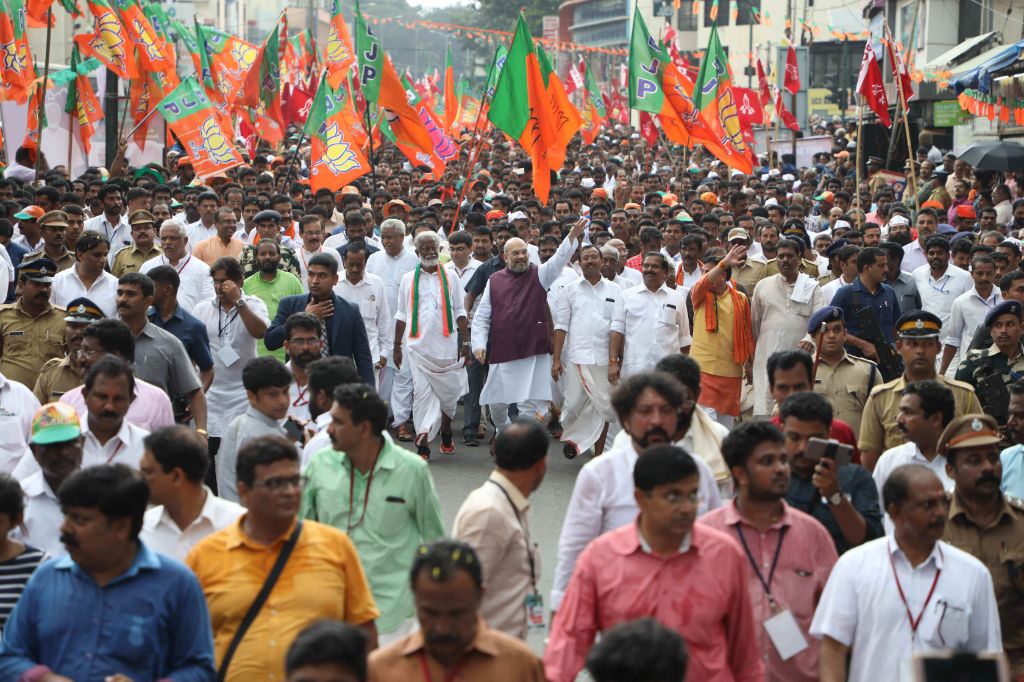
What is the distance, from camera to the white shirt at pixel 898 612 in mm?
4723

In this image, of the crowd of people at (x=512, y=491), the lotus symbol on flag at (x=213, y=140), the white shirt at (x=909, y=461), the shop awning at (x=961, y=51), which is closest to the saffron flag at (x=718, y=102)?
the lotus symbol on flag at (x=213, y=140)

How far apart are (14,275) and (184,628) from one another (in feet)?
27.4

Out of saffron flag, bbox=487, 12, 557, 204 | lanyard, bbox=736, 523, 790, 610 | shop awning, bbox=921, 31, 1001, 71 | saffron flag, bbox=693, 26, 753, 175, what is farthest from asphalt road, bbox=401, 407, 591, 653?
shop awning, bbox=921, 31, 1001, 71

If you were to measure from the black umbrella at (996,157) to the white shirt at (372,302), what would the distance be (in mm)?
12809

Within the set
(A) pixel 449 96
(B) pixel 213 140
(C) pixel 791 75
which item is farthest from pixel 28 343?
(C) pixel 791 75

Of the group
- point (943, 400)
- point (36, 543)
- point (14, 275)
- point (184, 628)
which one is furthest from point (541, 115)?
point (184, 628)

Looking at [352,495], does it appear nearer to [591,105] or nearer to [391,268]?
[391,268]

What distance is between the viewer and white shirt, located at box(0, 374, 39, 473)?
662cm

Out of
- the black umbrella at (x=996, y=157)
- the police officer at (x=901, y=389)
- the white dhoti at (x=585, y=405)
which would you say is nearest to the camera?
the police officer at (x=901, y=389)

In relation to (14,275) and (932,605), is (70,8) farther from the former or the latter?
(932,605)

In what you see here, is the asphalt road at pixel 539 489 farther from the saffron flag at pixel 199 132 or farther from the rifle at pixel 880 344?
the saffron flag at pixel 199 132

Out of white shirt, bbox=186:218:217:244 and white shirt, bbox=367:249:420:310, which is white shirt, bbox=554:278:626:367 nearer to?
white shirt, bbox=367:249:420:310

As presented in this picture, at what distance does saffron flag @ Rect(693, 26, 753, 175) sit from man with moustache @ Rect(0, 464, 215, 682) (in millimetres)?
16349

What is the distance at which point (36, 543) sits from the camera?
5.38 metres
